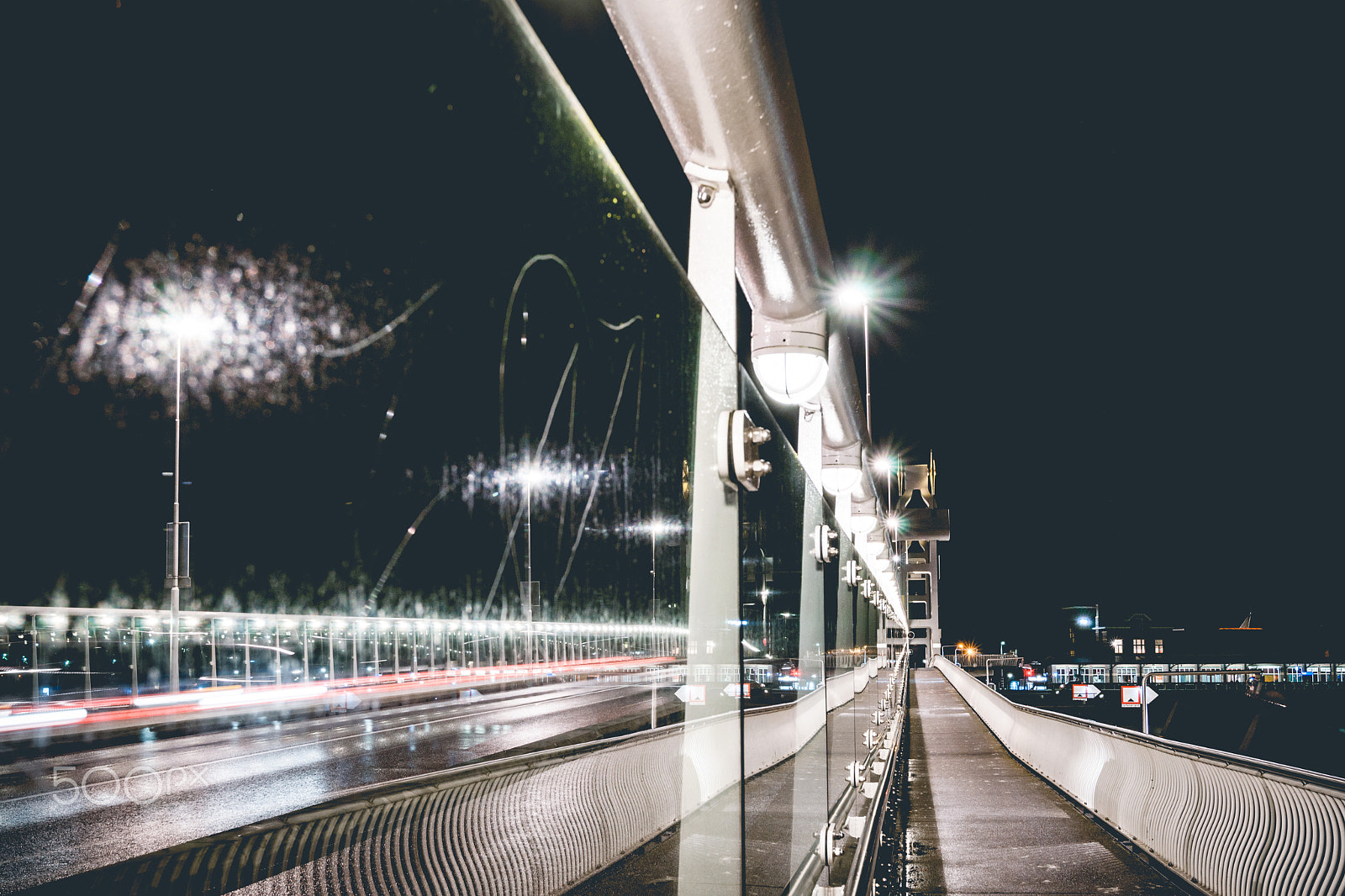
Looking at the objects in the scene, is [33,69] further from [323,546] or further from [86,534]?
[323,546]

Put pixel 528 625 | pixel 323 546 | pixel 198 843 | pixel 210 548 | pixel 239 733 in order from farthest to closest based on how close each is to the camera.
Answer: pixel 239 733 < pixel 528 625 < pixel 210 548 < pixel 323 546 < pixel 198 843

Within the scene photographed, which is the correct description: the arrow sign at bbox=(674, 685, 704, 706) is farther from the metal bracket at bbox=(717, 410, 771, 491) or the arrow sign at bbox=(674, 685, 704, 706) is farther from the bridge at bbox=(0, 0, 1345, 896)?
the metal bracket at bbox=(717, 410, 771, 491)

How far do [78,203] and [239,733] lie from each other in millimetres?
20994

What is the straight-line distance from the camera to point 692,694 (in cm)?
229

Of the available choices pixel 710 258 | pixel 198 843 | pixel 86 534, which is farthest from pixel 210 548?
pixel 710 258

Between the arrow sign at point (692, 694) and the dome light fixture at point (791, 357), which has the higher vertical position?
the dome light fixture at point (791, 357)

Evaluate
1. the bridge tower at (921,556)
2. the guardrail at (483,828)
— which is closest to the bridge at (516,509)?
the guardrail at (483,828)

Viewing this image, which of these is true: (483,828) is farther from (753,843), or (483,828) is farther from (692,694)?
(753,843)

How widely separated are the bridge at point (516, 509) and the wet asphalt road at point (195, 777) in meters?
3.17

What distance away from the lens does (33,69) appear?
0.68m

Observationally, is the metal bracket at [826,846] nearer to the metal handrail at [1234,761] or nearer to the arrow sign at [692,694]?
the arrow sign at [692,694]

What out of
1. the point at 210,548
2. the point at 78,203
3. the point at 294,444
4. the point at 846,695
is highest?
the point at 78,203

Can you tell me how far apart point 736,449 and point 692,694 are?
65cm

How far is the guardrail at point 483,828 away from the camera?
2.99 ft
